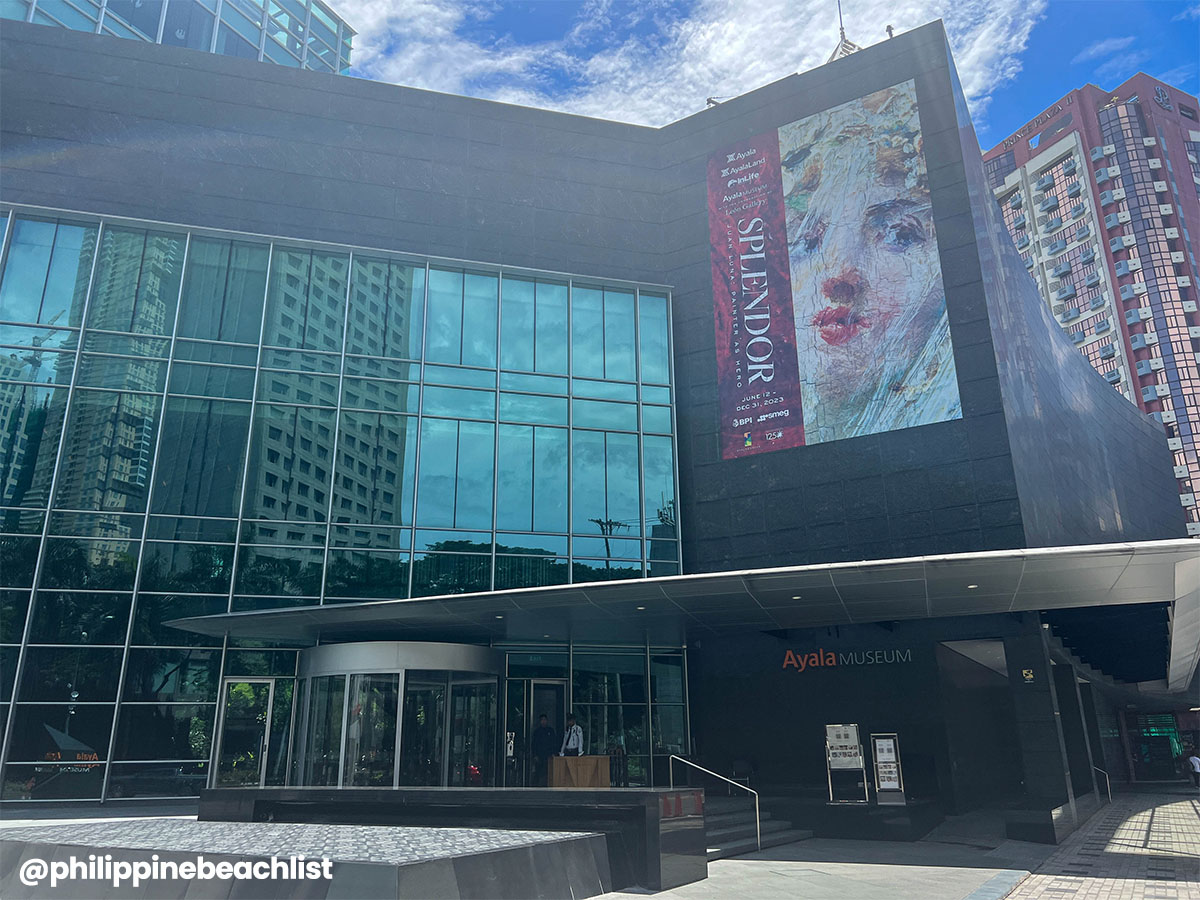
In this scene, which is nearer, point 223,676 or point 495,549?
point 223,676

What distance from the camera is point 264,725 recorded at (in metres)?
20.4

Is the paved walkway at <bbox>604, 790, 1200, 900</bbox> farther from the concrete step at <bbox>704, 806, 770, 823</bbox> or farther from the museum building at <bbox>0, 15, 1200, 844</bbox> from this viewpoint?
the museum building at <bbox>0, 15, 1200, 844</bbox>

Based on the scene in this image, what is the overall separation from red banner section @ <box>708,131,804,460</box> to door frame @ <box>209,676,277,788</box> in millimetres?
13369

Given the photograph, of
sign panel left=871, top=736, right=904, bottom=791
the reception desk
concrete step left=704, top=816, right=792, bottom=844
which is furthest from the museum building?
concrete step left=704, top=816, right=792, bottom=844

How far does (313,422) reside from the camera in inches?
902

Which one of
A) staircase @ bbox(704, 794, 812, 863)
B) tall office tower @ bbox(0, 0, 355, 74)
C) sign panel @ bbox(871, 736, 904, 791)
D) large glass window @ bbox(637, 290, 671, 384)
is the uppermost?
tall office tower @ bbox(0, 0, 355, 74)

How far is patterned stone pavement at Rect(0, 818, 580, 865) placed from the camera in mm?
8430

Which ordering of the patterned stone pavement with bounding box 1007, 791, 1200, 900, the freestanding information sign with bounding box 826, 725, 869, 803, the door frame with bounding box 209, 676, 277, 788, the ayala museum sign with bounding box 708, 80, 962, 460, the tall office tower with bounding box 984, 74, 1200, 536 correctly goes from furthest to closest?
the tall office tower with bounding box 984, 74, 1200, 536 < the ayala museum sign with bounding box 708, 80, 962, 460 < the door frame with bounding box 209, 676, 277, 788 < the freestanding information sign with bounding box 826, 725, 869, 803 < the patterned stone pavement with bounding box 1007, 791, 1200, 900

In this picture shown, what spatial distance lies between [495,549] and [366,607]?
697cm

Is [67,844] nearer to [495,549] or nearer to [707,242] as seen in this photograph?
[495,549]

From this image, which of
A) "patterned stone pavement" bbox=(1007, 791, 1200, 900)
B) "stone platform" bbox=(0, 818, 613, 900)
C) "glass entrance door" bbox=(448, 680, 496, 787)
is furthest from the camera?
"glass entrance door" bbox=(448, 680, 496, 787)

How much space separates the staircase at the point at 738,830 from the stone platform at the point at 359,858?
4.08 m

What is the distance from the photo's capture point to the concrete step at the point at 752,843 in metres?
13.6

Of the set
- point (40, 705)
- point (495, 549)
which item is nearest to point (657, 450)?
point (495, 549)
